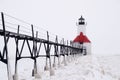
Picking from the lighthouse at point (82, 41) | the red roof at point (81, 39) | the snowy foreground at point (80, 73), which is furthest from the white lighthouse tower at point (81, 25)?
the snowy foreground at point (80, 73)

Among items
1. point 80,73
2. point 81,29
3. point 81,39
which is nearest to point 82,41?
point 81,39

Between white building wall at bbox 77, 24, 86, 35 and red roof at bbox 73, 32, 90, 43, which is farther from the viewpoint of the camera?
white building wall at bbox 77, 24, 86, 35

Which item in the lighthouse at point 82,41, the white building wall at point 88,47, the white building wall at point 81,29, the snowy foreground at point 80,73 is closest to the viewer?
the snowy foreground at point 80,73

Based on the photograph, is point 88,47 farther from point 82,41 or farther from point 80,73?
point 80,73

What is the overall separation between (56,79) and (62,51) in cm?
1093

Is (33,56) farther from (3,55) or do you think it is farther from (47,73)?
(3,55)

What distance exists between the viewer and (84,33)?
5284 cm

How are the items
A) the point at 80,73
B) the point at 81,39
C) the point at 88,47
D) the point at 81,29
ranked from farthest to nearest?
1. the point at 81,29
2. the point at 88,47
3. the point at 81,39
4. the point at 80,73

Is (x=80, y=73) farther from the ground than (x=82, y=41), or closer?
closer

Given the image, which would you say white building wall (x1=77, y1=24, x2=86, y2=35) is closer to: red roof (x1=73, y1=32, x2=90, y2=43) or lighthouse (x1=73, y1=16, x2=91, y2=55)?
lighthouse (x1=73, y1=16, x2=91, y2=55)

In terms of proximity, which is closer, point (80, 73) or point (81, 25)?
point (80, 73)

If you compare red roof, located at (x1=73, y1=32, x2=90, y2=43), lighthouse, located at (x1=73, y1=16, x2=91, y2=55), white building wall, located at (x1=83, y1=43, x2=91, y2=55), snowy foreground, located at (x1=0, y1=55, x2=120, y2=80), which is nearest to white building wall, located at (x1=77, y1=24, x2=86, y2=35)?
lighthouse, located at (x1=73, y1=16, x2=91, y2=55)

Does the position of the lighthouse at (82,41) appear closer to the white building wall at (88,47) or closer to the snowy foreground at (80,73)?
the white building wall at (88,47)

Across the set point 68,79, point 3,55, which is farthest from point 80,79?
point 3,55
